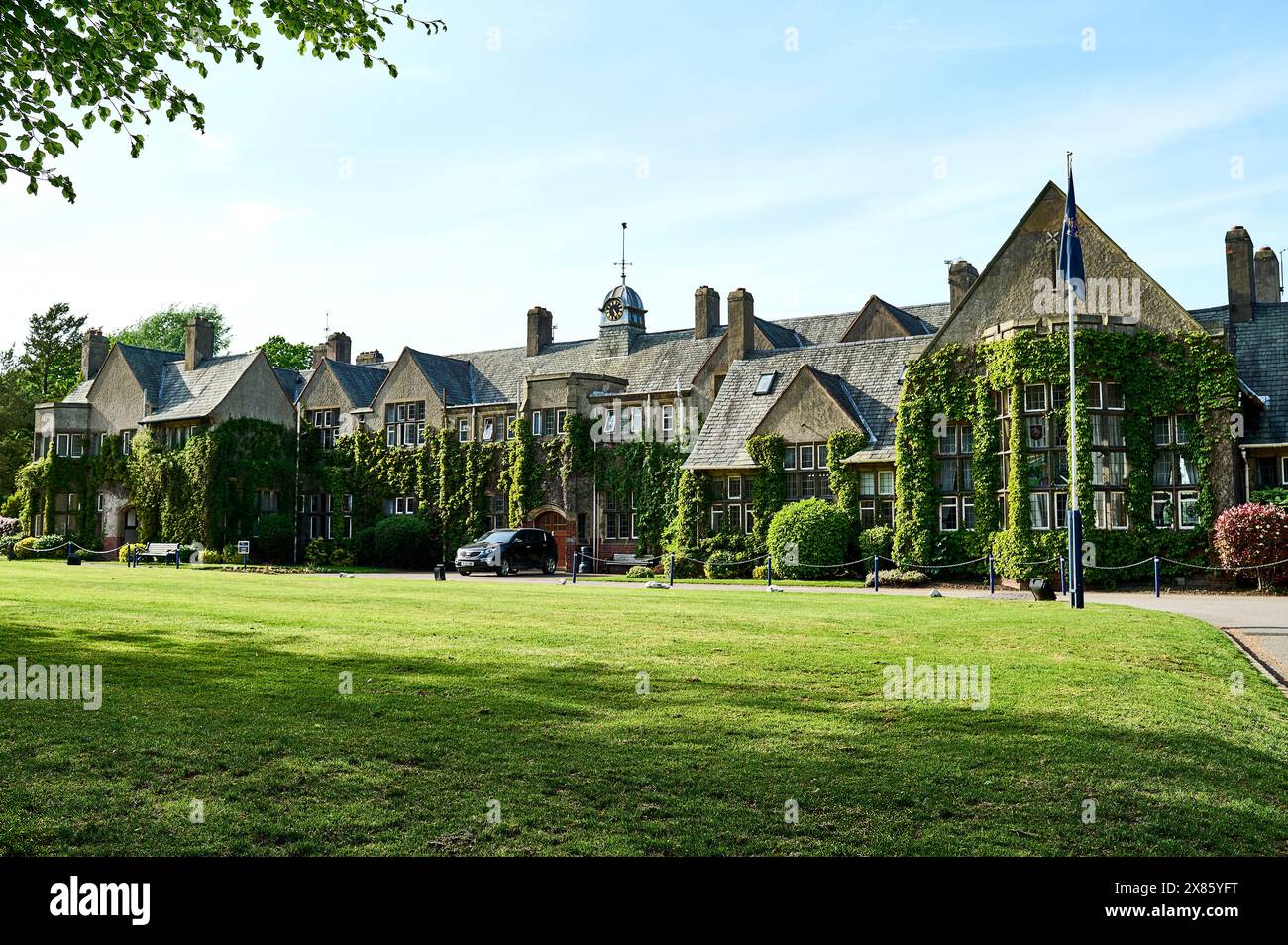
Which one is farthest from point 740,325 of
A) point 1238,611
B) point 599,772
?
point 599,772

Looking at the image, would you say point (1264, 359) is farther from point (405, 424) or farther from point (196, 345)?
point (196, 345)

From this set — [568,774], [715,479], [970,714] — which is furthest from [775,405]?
[568,774]

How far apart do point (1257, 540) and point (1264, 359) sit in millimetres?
8305

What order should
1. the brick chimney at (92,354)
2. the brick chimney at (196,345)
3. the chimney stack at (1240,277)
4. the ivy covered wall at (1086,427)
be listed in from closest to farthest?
the ivy covered wall at (1086,427)
the chimney stack at (1240,277)
the brick chimney at (196,345)
the brick chimney at (92,354)

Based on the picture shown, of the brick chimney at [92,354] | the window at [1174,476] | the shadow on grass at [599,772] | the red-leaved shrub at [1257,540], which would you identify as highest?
the brick chimney at [92,354]

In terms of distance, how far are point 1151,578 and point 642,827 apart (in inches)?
1190

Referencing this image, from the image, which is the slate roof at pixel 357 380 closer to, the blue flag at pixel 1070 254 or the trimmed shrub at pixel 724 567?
the trimmed shrub at pixel 724 567

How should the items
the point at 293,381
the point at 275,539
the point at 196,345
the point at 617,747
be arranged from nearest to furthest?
1. the point at 617,747
2. the point at 275,539
3. the point at 196,345
4. the point at 293,381

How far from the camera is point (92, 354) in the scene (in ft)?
202

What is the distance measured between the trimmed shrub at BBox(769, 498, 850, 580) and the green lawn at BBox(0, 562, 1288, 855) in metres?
22.3

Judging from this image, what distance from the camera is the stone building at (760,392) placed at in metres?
33.1

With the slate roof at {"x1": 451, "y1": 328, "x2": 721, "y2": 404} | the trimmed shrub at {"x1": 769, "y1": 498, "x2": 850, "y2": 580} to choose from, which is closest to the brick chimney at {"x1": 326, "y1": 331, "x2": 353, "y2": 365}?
the slate roof at {"x1": 451, "y1": 328, "x2": 721, "y2": 404}

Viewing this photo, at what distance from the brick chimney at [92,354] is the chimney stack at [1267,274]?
59.7 m

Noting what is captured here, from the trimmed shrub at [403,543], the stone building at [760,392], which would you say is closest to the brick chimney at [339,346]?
the stone building at [760,392]
